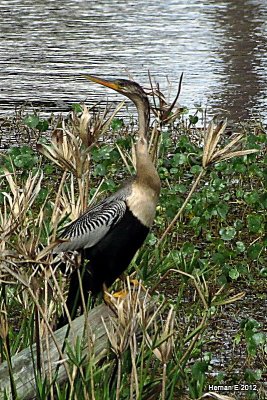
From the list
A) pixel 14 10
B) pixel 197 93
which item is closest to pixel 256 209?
pixel 197 93

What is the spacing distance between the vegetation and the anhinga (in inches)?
5.5

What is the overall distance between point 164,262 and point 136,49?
27.5 feet

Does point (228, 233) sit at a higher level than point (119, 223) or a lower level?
lower

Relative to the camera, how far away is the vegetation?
11.2 feet

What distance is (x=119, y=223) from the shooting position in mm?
4238

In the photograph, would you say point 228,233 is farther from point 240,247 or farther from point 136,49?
point 136,49

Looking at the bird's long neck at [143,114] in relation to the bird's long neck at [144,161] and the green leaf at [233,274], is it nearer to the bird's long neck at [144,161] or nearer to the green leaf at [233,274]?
the bird's long neck at [144,161]

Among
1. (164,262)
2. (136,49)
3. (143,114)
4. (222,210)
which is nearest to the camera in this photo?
(143,114)

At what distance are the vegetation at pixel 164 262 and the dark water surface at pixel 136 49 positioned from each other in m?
1.73

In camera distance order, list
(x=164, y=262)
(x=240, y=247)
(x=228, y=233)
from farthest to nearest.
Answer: (x=228, y=233) → (x=240, y=247) → (x=164, y=262)

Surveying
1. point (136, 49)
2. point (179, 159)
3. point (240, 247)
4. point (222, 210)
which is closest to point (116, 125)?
point (179, 159)

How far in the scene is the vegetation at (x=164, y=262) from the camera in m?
3.40

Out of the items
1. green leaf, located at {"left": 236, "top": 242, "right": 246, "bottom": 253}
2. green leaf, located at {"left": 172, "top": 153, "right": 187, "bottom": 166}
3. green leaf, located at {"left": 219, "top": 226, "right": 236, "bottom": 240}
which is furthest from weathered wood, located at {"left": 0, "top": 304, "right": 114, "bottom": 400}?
green leaf, located at {"left": 172, "top": 153, "right": 187, "bottom": 166}

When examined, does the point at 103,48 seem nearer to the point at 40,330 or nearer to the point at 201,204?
the point at 201,204
